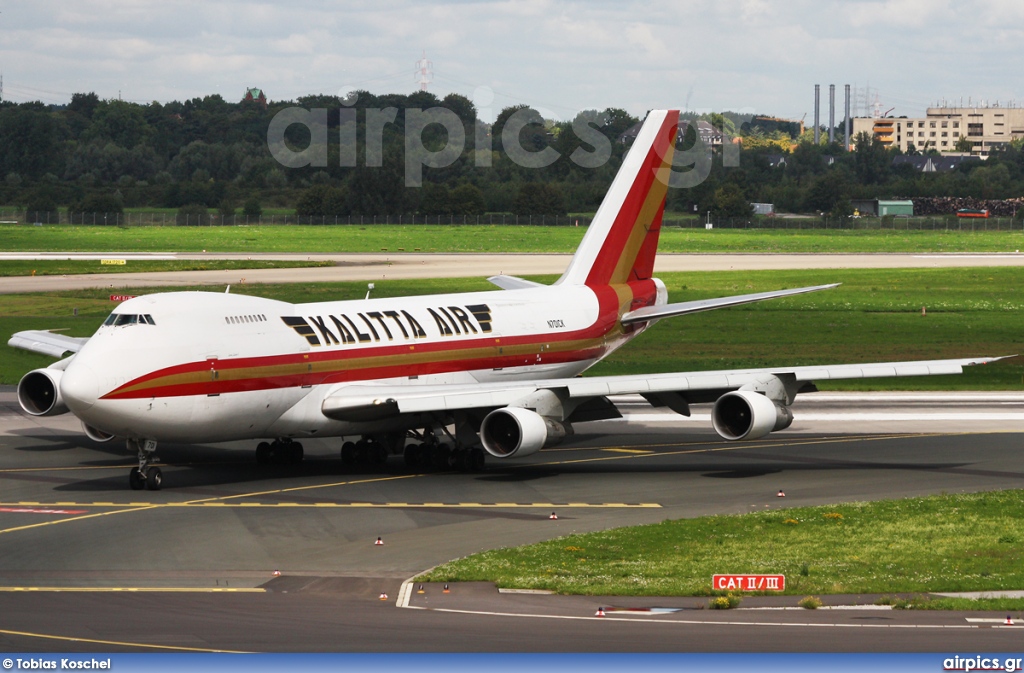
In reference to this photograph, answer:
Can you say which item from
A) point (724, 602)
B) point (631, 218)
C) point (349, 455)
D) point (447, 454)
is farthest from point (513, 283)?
point (724, 602)

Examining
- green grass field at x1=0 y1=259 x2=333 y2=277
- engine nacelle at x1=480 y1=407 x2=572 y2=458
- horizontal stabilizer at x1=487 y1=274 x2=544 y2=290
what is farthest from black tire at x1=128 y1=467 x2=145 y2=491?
green grass field at x1=0 y1=259 x2=333 y2=277

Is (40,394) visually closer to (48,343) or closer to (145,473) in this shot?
(48,343)

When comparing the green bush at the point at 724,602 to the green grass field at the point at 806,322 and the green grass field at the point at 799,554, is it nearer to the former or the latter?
the green grass field at the point at 799,554

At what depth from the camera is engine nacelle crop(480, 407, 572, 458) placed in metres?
38.7

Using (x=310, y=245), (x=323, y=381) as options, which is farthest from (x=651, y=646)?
(x=310, y=245)

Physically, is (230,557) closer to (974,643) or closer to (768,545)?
(768,545)

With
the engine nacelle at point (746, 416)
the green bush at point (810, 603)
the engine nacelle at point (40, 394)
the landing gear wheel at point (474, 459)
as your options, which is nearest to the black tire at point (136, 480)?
the engine nacelle at point (40, 394)

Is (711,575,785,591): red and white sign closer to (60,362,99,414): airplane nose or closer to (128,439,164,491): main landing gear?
(60,362,99,414): airplane nose

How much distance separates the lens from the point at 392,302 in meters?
44.7

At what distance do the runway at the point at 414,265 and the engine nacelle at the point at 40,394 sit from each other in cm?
6137

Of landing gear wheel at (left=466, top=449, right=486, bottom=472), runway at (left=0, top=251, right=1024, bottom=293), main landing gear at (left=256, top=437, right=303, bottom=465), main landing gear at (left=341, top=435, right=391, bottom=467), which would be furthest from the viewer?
runway at (left=0, top=251, right=1024, bottom=293)

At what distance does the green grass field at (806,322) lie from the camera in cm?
6606

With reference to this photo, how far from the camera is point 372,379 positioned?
41.8 m

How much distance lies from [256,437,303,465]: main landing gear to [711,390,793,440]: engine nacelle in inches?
493
